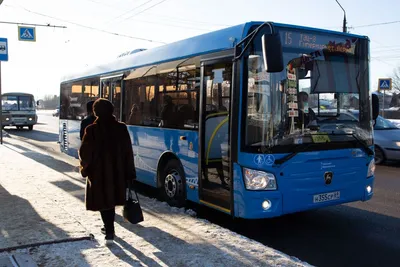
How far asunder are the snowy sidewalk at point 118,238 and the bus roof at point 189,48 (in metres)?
2.44

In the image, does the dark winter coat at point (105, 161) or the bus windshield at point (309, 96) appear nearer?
the dark winter coat at point (105, 161)

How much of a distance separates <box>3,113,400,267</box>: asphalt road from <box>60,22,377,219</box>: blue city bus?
1.68 ft

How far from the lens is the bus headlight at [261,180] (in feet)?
16.1

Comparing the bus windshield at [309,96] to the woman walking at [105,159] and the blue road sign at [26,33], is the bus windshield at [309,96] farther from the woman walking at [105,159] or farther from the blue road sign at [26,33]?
the blue road sign at [26,33]

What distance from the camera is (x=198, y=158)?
5895 mm

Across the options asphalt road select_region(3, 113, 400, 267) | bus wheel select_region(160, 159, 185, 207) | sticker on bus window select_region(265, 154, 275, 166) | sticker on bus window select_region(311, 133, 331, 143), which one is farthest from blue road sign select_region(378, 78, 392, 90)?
sticker on bus window select_region(265, 154, 275, 166)

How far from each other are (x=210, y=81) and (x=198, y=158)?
1.12m

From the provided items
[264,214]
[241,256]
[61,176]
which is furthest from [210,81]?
[61,176]

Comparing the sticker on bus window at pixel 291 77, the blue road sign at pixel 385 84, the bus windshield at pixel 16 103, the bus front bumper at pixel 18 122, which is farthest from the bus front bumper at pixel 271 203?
the bus windshield at pixel 16 103

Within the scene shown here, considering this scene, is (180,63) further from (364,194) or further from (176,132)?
(364,194)

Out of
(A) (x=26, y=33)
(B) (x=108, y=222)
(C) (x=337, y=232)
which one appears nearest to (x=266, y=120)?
(C) (x=337, y=232)

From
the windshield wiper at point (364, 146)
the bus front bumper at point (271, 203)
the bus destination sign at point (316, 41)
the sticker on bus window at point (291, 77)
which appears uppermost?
the bus destination sign at point (316, 41)

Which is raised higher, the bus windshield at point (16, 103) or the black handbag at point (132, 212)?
the bus windshield at point (16, 103)

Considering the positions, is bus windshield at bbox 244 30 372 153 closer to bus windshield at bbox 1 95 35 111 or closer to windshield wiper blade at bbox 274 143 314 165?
windshield wiper blade at bbox 274 143 314 165
